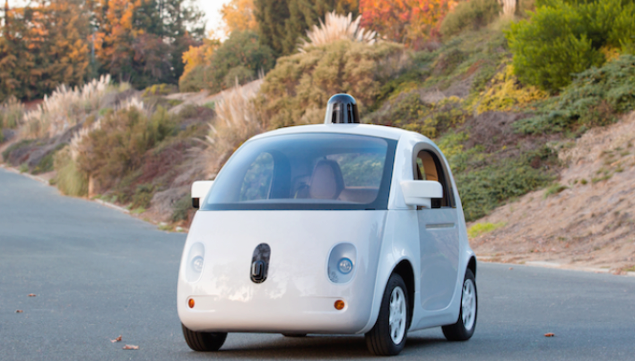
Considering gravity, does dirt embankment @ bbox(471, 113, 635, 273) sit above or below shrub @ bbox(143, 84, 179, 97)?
below

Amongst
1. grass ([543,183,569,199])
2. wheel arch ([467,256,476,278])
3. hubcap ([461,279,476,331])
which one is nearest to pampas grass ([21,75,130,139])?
grass ([543,183,569,199])

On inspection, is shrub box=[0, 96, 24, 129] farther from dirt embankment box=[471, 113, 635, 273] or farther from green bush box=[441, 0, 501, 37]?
dirt embankment box=[471, 113, 635, 273]

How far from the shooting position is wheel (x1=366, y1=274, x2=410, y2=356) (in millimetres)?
5426

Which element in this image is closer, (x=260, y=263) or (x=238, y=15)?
(x=260, y=263)

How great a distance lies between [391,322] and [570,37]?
1730 centimetres

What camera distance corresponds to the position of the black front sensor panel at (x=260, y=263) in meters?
5.34

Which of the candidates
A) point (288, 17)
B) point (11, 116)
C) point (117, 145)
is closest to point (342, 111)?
point (117, 145)

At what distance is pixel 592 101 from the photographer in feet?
64.6

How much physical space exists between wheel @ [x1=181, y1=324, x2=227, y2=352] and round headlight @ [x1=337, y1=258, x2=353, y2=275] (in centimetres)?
125

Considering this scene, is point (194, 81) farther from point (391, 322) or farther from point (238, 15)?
point (391, 322)

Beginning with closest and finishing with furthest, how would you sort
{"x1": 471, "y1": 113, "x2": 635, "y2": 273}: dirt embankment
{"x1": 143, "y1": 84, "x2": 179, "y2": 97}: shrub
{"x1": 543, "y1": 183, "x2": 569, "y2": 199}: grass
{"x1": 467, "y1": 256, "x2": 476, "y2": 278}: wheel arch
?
{"x1": 467, "y1": 256, "x2": 476, "y2": 278}: wheel arch < {"x1": 471, "y1": 113, "x2": 635, "y2": 273}: dirt embankment < {"x1": 543, "y1": 183, "x2": 569, "y2": 199}: grass < {"x1": 143, "y1": 84, "x2": 179, "y2": 97}: shrub

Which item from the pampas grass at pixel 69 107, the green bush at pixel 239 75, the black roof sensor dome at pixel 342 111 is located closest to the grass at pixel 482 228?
the black roof sensor dome at pixel 342 111

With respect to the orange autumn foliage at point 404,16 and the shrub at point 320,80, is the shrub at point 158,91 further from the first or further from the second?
the shrub at point 320,80

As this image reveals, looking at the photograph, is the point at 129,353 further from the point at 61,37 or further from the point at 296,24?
the point at 61,37
